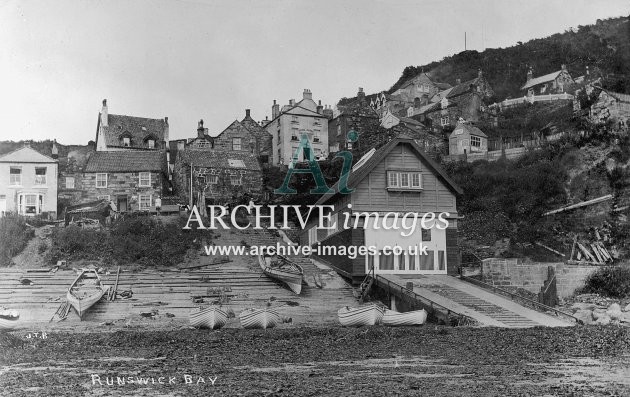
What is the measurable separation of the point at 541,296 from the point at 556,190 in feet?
42.4

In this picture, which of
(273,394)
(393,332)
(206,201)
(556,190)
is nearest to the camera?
(273,394)

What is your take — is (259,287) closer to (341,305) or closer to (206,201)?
(341,305)

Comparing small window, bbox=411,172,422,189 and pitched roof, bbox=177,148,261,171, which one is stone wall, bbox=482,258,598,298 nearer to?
small window, bbox=411,172,422,189

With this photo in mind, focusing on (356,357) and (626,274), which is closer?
(356,357)

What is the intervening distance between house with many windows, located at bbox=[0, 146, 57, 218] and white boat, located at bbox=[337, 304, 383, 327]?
21058 mm

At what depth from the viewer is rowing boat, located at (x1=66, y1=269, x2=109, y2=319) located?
2261 centimetres

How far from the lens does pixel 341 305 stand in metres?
25.8

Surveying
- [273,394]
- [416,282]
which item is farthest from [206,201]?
[273,394]

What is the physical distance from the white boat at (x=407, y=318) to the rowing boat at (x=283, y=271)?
5.15 meters

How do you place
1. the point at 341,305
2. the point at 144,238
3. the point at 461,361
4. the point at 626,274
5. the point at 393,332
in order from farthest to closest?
1. the point at 144,238
2. the point at 626,274
3. the point at 341,305
4. the point at 393,332
5. the point at 461,361

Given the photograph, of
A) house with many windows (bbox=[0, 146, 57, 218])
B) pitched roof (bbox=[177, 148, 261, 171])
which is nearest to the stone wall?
pitched roof (bbox=[177, 148, 261, 171])

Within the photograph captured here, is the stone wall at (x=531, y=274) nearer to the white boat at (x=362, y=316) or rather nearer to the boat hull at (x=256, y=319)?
the white boat at (x=362, y=316)

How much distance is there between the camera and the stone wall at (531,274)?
28547mm

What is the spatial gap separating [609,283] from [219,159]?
81.9 ft
